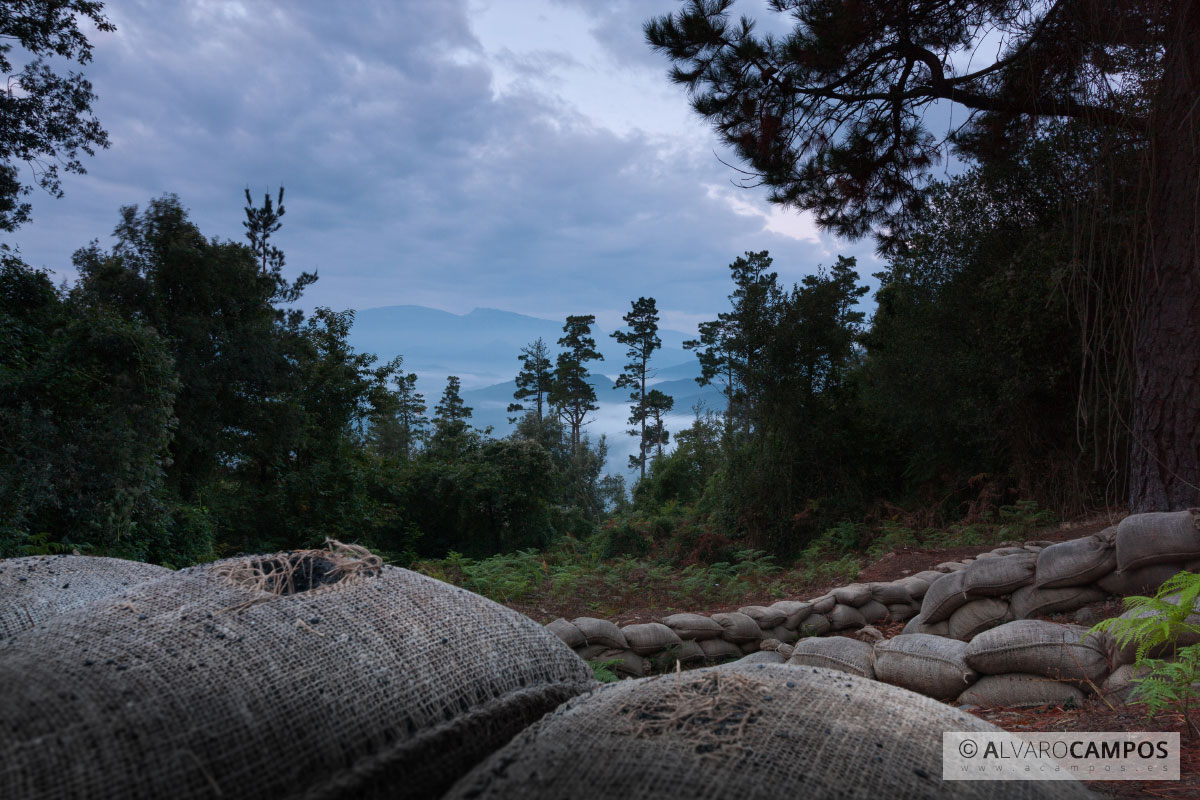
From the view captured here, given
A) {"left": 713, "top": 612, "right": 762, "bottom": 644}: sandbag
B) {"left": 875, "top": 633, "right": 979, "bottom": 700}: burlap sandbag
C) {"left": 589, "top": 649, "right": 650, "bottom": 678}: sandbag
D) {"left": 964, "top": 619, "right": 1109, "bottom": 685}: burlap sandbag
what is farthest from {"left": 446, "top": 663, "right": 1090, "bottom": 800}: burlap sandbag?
{"left": 713, "top": 612, "right": 762, "bottom": 644}: sandbag

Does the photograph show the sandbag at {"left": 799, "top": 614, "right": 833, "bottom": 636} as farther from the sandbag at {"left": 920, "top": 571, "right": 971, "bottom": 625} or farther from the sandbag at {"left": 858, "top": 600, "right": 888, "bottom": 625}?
the sandbag at {"left": 920, "top": 571, "right": 971, "bottom": 625}

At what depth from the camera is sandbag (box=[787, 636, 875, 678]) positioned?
3.98 m

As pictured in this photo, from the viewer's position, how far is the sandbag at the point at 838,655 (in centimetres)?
398

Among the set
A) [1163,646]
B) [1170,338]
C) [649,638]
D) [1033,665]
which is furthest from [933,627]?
[1170,338]

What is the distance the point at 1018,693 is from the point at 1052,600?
161cm

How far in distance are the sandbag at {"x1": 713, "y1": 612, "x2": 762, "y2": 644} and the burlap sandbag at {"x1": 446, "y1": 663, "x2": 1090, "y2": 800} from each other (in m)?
4.17

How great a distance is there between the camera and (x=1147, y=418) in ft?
18.4

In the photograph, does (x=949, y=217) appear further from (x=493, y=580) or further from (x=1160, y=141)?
(x=493, y=580)

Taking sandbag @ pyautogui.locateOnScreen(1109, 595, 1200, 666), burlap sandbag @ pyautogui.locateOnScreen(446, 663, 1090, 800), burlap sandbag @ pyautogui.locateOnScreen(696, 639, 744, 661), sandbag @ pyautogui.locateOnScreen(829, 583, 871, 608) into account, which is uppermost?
burlap sandbag @ pyautogui.locateOnScreen(446, 663, 1090, 800)

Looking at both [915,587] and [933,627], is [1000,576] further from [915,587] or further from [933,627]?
[915,587]

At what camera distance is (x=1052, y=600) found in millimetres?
4375

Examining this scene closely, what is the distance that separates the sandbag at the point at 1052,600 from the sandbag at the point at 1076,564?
4 cm

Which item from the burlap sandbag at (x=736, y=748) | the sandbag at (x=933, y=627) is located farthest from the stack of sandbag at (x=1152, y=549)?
the burlap sandbag at (x=736, y=748)

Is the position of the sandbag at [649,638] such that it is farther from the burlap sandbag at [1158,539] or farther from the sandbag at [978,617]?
the burlap sandbag at [1158,539]
